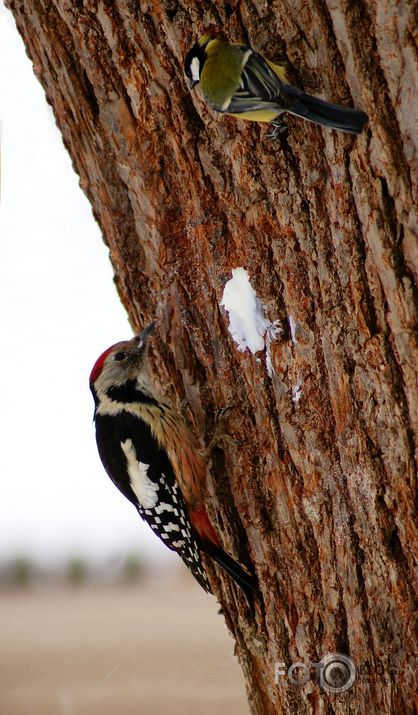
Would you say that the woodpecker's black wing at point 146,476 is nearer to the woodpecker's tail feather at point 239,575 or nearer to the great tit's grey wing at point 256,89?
the woodpecker's tail feather at point 239,575

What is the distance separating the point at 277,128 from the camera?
2.08 metres

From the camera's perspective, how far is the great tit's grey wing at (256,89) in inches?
74.4

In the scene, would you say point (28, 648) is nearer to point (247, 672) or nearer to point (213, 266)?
point (247, 672)

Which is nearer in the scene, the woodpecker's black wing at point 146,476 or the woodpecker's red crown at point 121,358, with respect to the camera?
the woodpecker's black wing at point 146,476

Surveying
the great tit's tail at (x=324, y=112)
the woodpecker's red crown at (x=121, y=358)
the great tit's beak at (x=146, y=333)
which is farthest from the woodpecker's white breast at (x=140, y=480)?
the great tit's tail at (x=324, y=112)

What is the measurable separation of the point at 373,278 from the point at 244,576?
3.54ft

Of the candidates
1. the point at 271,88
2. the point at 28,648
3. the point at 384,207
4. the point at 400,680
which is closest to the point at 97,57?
the point at 271,88

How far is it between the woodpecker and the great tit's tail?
3.44 feet

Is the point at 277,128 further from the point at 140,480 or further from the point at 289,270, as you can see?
the point at 140,480

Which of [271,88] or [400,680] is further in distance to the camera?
[400,680]

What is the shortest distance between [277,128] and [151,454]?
1432 millimetres

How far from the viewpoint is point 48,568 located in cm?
434

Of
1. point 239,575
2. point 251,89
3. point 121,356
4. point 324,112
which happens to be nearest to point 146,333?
point 121,356

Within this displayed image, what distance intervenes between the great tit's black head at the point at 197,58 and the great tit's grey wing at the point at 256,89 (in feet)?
0.45
